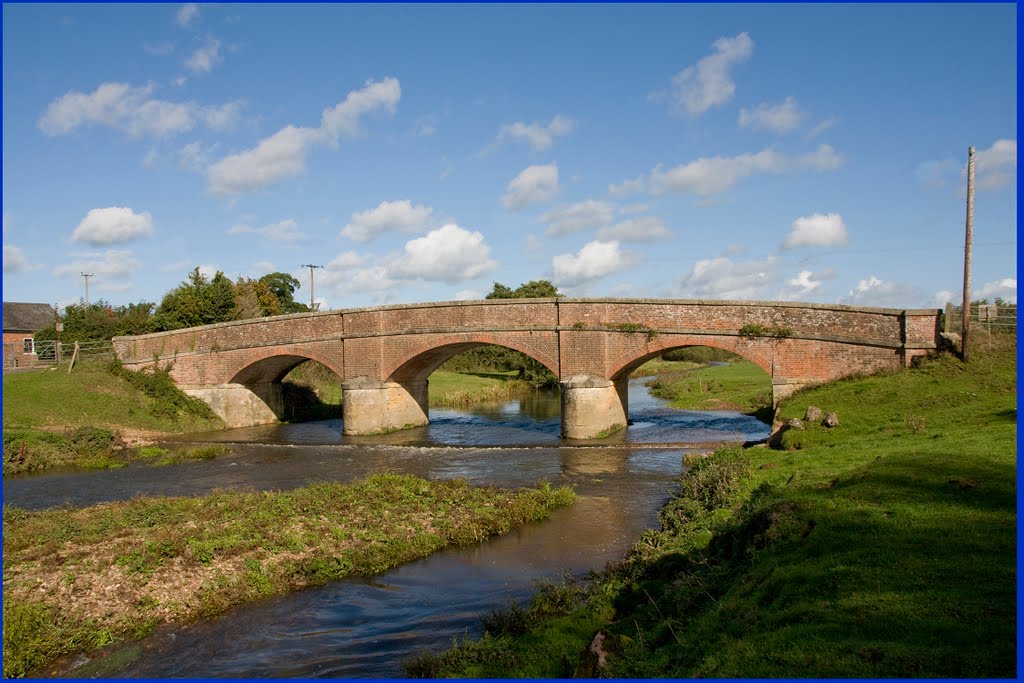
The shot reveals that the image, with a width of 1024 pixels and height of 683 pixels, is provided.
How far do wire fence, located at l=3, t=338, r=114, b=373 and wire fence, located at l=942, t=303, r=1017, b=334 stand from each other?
38.9 m

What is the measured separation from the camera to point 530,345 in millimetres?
29578

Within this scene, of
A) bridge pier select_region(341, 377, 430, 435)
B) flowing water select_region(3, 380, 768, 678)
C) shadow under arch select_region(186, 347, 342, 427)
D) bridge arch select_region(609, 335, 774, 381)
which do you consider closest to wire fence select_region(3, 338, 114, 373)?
shadow under arch select_region(186, 347, 342, 427)

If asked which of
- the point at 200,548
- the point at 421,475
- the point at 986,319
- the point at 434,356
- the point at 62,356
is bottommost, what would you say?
the point at 421,475

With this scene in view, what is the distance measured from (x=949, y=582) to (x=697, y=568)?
150 inches

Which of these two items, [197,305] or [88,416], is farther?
[197,305]

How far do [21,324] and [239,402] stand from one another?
106 feet

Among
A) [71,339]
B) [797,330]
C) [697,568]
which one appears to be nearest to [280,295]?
[71,339]

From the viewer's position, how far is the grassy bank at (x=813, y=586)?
6109 mm

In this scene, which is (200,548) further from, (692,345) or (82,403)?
(82,403)

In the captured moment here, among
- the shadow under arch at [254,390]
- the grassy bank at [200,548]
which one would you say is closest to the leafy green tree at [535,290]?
the shadow under arch at [254,390]

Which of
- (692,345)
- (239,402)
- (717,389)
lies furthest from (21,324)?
(692,345)

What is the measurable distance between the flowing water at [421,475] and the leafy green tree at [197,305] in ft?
47.0

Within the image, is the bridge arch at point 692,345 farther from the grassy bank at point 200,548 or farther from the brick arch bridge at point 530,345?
the grassy bank at point 200,548

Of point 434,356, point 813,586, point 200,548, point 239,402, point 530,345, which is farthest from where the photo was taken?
point 239,402
